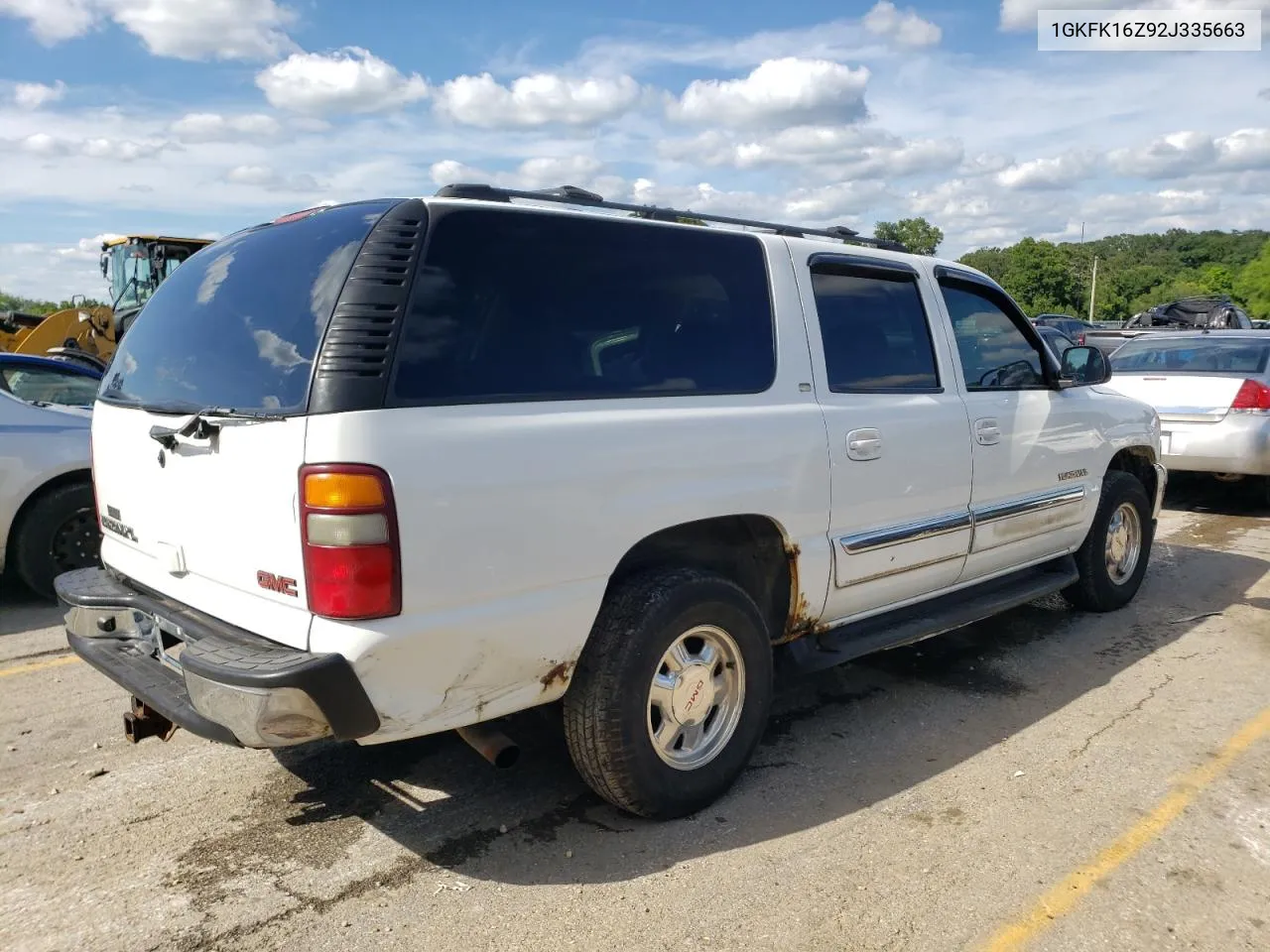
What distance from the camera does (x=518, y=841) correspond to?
323 centimetres

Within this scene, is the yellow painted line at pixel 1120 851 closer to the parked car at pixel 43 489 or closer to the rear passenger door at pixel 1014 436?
the rear passenger door at pixel 1014 436

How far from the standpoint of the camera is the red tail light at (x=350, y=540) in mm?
2555

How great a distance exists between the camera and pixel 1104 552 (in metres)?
5.69

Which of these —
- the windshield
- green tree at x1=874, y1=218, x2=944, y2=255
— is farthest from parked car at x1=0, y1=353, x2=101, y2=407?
green tree at x1=874, y1=218, x2=944, y2=255

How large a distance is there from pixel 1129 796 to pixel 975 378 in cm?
192

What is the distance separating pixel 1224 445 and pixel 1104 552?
3.81m

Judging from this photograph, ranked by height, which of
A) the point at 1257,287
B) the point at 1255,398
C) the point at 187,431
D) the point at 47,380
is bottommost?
the point at 1255,398

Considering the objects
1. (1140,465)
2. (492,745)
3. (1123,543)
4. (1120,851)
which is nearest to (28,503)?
(492,745)

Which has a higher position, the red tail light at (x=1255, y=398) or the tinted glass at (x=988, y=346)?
the tinted glass at (x=988, y=346)

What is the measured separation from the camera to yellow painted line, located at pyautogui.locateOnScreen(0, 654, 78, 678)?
4875 millimetres

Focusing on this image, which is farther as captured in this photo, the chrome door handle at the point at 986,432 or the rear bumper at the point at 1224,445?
the rear bumper at the point at 1224,445

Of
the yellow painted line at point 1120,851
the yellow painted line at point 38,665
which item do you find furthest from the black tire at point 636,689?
the yellow painted line at point 38,665

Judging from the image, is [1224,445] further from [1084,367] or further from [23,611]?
[23,611]

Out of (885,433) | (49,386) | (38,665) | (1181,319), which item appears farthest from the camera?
(1181,319)
